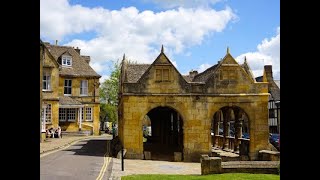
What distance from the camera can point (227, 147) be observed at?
3216 cm

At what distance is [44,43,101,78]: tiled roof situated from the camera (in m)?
46.3

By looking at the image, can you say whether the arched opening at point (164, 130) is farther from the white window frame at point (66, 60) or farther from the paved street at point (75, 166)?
the white window frame at point (66, 60)

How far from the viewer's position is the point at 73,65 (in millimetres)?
47438

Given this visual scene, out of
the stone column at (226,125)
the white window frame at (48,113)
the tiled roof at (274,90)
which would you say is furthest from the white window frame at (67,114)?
the tiled roof at (274,90)

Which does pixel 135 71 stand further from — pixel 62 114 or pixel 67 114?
pixel 62 114

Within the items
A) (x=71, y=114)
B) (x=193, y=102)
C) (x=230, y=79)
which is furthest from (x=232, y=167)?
(x=71, y=114)

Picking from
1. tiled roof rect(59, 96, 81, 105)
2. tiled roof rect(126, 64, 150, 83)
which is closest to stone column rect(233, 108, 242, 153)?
tiled roof rect(126, 64, 150, 83)

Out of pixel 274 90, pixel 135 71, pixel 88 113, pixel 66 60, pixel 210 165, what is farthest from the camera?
pixel 274 90

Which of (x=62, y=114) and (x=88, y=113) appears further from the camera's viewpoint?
(x=88, y=113)

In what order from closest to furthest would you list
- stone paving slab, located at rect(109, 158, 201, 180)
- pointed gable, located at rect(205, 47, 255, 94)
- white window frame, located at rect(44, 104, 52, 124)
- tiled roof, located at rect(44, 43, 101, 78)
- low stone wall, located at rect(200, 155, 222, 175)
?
low stone wall, located at rect(200, 155, 222, 175) < stone paving slab, located at rect(109, 158, 201, 180) < pointed gable, located at rect(205, 47, 255, 94) < white window frame, located at rect(44, 104, 52, 124) < tiled roof, located at rect(44, 43, 101, 78)

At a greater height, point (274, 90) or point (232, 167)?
point (274, 90)

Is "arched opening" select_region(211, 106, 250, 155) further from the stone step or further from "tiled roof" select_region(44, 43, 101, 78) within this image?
"tiled roof" select_region(44, 43, 101, 78)

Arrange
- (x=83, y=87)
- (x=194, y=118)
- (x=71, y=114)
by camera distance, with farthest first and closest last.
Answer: (x=83, y=87) → (x=71, y=114) → (x=194, y=118)

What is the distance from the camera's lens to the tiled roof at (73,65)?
46.3m
